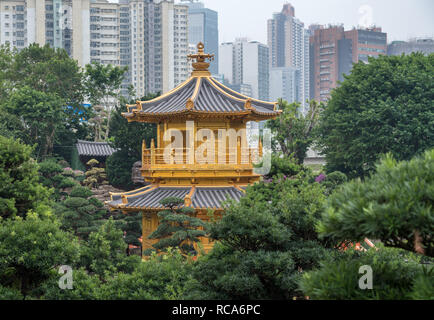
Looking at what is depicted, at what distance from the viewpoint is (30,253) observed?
992cm

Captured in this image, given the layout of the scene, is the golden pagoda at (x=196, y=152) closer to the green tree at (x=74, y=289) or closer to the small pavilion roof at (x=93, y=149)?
the green tree at (x=74, y=289)

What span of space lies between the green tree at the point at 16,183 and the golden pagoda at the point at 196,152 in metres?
3.12

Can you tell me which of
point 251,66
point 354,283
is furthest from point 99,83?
point 251,66

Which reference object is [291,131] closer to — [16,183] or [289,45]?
[16,183]

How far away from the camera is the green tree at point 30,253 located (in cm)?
990

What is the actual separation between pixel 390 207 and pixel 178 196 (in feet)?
41.6

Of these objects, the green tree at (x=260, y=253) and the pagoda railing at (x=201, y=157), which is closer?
the green tree at (x=260, y=253)

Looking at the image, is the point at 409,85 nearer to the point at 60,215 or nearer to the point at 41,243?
the point at 60,215

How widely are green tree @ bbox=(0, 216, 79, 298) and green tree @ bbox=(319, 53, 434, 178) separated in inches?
931

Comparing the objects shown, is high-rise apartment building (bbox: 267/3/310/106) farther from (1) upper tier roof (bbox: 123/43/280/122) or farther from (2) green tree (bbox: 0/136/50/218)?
(2) green tree (bbox: 0/136/50/218)

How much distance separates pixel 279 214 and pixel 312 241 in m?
0.75

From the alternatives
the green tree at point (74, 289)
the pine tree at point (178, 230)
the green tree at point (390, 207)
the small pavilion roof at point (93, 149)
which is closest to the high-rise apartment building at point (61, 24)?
the small pavilion roof at point (93, 149)
